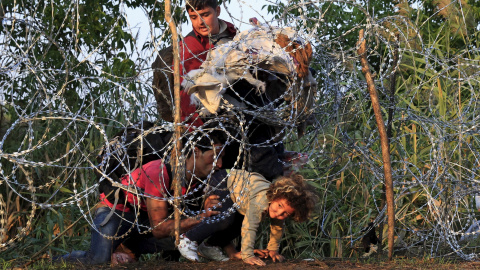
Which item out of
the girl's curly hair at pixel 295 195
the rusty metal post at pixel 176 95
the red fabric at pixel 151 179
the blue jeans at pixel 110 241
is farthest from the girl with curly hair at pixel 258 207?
the rusty metal post at pixel 176 95

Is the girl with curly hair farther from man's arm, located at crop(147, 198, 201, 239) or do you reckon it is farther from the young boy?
the young boy

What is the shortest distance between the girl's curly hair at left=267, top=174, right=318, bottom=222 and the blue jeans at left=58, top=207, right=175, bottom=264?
81cm

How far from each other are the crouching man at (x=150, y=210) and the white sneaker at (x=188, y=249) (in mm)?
100

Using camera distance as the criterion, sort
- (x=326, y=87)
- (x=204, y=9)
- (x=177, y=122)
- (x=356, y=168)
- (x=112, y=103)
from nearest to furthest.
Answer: (x=177, y=122) → (x=204, y=9) → (x=326, y=87) → (x=356, y=168) → (x=112, y=103)

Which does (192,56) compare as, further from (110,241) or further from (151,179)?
(110,241)

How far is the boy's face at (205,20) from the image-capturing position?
397 centimetres

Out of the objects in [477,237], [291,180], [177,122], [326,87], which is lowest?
[477,237]

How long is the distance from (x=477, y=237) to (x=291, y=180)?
1.99 m

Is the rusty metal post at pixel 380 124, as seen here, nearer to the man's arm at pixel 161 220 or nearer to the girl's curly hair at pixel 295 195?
the girl's curly hair at pixel 295 195

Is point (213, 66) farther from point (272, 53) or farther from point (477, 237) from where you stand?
point (477, 237)

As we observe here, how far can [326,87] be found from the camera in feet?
13.9

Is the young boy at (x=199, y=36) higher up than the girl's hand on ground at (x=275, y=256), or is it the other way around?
the young boy at (x=199, y=36)

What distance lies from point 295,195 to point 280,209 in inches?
5.8

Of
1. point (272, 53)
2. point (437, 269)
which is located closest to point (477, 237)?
point (437, 269)
